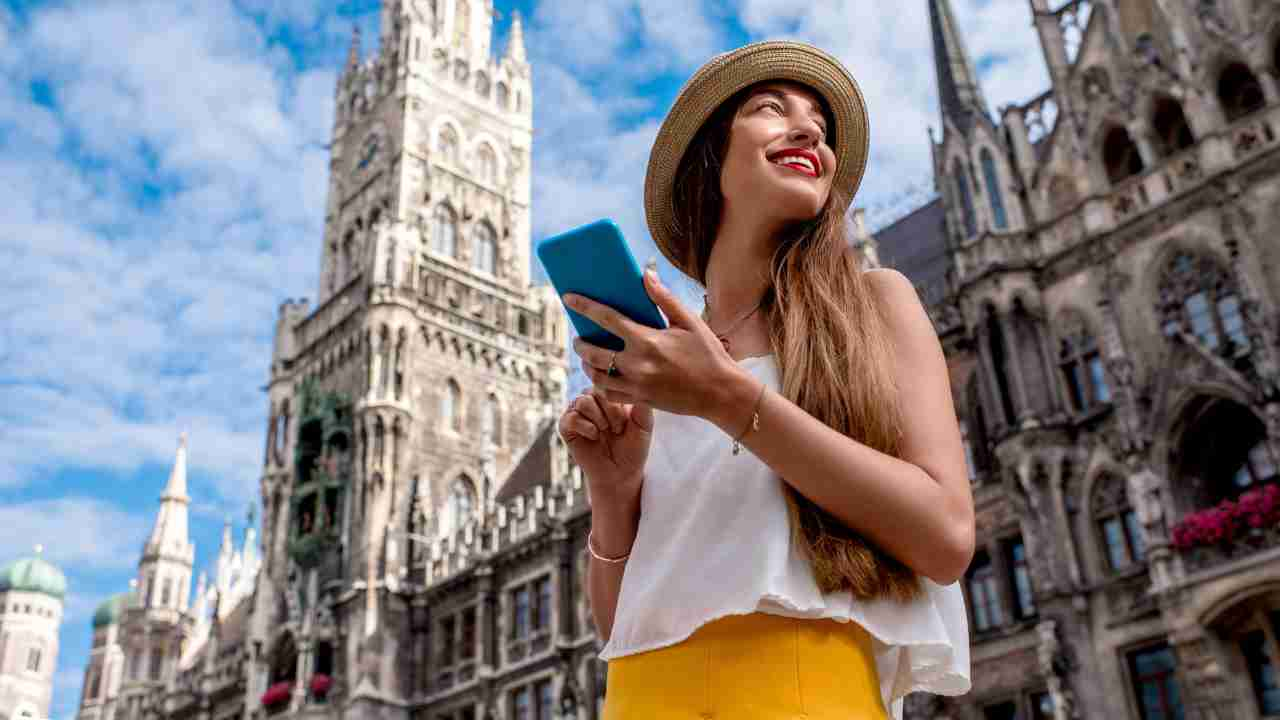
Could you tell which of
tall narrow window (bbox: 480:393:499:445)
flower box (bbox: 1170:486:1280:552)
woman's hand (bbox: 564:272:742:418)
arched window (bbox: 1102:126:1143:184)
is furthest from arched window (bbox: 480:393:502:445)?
woman's hand (bbox: 564:272:742:418)

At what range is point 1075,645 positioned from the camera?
16.5 meters

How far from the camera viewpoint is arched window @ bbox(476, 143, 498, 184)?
126 feet

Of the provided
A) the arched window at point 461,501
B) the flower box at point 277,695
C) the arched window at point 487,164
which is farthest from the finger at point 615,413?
the arched window at point 487,164

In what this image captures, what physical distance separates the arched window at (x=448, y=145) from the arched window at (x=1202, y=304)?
82.1 feet

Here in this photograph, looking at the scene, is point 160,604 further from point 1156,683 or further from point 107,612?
point 1156,683

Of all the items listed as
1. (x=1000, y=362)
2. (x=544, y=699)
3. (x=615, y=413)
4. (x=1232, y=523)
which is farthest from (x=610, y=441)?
(x=544, y=699)

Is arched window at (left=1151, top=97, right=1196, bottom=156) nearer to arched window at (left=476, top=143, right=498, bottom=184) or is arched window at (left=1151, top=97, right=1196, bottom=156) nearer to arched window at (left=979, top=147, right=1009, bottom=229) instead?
arched window at (left=979, top=147, right=1009, bottom=229)

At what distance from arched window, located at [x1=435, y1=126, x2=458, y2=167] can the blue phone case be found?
36.3 meters

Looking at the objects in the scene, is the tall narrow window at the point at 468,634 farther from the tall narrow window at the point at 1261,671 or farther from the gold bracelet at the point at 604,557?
the gold bracelet at the point at 604,557

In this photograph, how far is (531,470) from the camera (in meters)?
32.8

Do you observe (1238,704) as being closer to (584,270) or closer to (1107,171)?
(1107,171)

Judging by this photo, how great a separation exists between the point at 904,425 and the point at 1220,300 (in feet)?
54.0

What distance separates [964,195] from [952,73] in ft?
9.75

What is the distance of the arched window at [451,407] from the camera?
1298 inches
